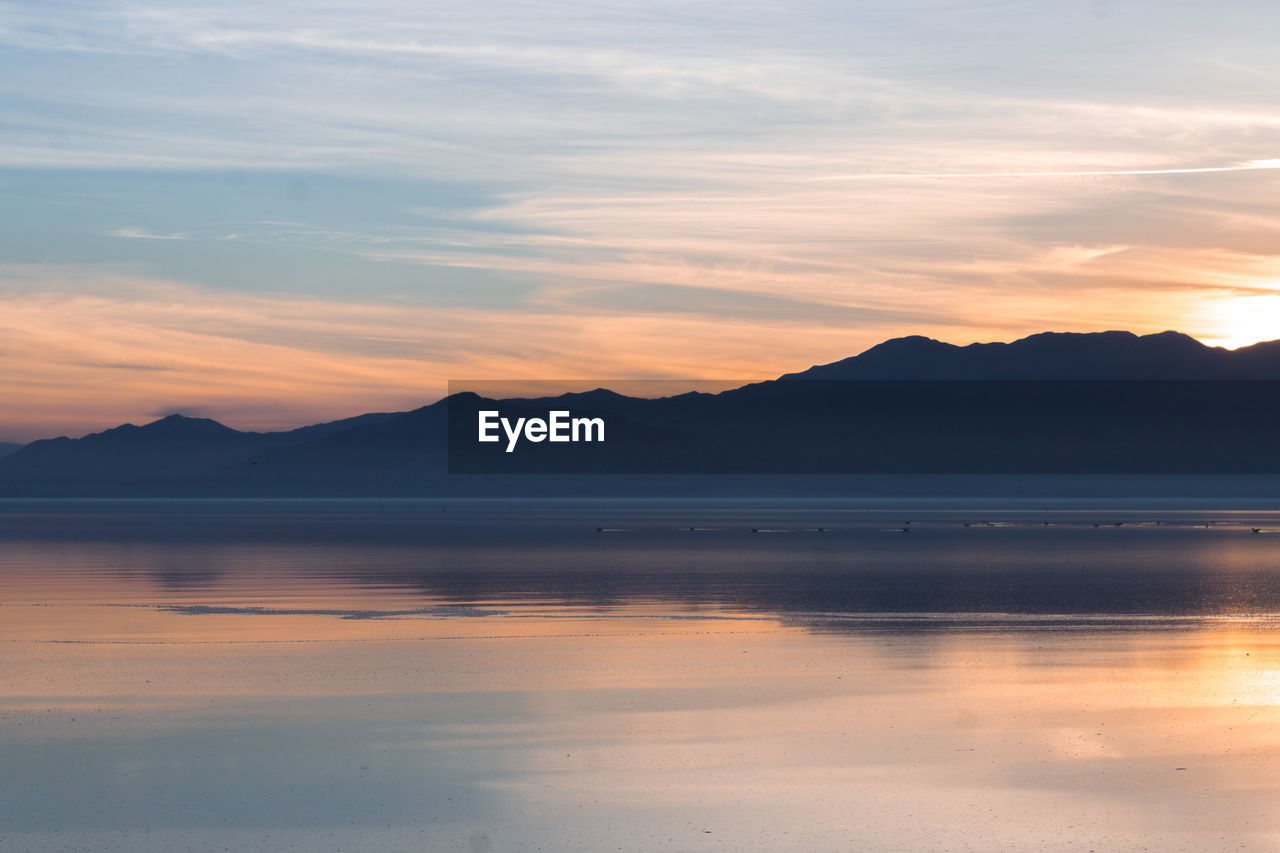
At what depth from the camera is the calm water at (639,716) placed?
1203cm

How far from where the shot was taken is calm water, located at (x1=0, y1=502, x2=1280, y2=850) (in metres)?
12.0

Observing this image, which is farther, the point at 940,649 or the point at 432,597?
the point at 432,597

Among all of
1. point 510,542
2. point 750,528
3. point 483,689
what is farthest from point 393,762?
point 750,528

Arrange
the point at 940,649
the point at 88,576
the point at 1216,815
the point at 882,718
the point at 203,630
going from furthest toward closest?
the point at 88,576, the point at 203,630, the point at 940,649, the point at 882,718, the point at 1216,815

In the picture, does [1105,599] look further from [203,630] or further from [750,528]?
[750,528]

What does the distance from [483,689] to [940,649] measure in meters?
7.50

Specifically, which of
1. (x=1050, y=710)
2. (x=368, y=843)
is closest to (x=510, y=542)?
(x=1050, y=710)

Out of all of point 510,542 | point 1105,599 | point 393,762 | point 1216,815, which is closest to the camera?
point 1216,815

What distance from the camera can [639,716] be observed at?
1673 cm

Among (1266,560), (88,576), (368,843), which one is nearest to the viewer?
(368,843)

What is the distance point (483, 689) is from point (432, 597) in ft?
46.0

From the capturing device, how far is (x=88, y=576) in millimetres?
39406

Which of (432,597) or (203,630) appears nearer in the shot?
(203,630)

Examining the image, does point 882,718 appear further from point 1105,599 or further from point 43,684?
point 1105,599
